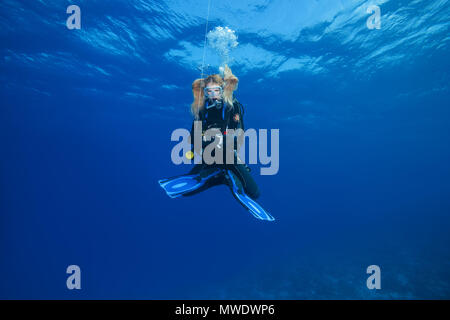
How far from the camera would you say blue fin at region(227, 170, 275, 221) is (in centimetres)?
441

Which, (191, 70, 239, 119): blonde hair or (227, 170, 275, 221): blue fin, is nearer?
(227, 170, 275, 221): blue fin

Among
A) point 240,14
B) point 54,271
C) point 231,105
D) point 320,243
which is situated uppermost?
point 240,14

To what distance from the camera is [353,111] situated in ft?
87.9

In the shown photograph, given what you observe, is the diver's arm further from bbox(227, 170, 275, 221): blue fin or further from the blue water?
the blue water

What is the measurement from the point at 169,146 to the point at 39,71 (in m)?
27.8

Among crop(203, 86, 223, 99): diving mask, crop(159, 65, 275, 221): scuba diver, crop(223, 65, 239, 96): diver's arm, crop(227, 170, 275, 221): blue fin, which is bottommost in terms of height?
crop(227, 170, 275, 221): blue fin

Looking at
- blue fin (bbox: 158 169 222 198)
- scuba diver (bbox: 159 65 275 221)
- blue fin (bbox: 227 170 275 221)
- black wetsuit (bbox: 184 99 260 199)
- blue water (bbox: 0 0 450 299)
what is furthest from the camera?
blue water (bbox: 0 0 450 299)

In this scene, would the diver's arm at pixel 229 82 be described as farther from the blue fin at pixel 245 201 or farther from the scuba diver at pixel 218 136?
the blue fin at pixel 245 201

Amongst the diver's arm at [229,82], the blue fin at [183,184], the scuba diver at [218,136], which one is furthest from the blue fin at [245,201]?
the diver's arm at [229,82]

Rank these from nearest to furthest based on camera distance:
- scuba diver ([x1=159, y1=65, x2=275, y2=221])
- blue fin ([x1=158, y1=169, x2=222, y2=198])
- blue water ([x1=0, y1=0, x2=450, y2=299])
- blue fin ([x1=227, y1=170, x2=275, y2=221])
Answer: blue fin ([x1=227, y1=170, x2=275, y2=221]), blue fin ([x1=158, y1=169, x2=222, y2=198]), scuba diver ([x1=159, y1=65, x2=275, y2=221]), blue water ([x1=0, y1=0, x2=450, y2=299])

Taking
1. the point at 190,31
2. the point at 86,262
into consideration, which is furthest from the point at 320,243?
the point at 86,262

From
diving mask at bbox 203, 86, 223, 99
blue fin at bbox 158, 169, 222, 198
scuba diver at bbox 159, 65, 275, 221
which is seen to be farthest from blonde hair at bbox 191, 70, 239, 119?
blue fin at bbox 158, 169, 222, 198

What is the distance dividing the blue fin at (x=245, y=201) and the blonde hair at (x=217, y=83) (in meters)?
1.71

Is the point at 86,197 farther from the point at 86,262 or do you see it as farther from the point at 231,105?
the point at 231,105
